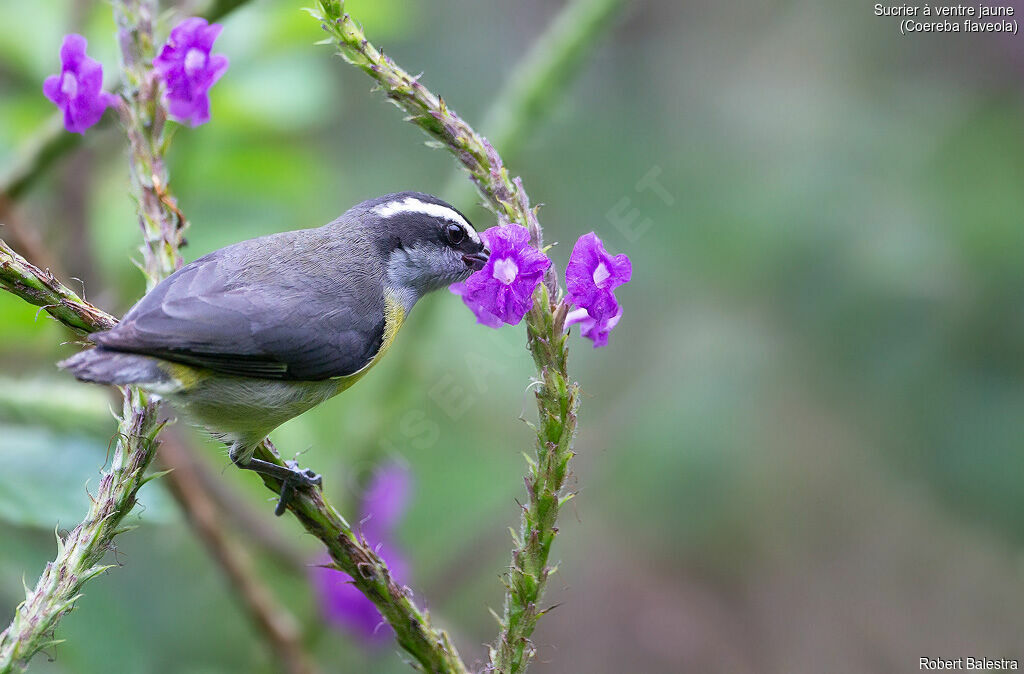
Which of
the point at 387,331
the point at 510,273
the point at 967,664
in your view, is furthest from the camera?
the point at 967,664

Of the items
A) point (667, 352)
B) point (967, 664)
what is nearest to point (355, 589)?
point (667, 352)

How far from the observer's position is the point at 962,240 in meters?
5.68

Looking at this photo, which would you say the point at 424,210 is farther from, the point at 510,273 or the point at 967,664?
the point at 967,664

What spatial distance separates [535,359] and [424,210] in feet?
4.82

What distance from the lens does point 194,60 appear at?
304 cm

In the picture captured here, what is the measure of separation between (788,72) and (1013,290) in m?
3.10

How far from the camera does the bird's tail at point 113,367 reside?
8.88 ft

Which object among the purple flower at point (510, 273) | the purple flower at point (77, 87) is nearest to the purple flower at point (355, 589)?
the purple flower at point (77, 87)

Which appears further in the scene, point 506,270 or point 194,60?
point 194,60

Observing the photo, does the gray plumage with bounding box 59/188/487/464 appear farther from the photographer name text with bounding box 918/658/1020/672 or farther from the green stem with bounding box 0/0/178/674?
the photographer name text with bounding box 918/658/1020/672

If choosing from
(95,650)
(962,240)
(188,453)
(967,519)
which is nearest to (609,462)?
(967,519)

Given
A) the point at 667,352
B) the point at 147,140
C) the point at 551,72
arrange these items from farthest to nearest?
the point at 667,352 < the point at 551,72 < the point at 147,140

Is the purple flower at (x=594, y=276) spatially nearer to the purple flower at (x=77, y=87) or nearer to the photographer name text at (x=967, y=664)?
the purple flower at (x=77, y=87)

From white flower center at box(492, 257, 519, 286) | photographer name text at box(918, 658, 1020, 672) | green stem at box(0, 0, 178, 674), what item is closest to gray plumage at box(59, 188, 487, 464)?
green stem at box(0, 0, 178, 674)
